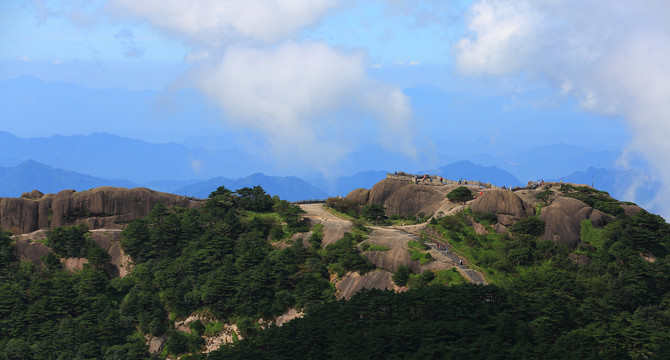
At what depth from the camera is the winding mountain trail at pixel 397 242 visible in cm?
7944

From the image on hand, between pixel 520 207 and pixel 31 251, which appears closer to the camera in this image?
pixel 520 207

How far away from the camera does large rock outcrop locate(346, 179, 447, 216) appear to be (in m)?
106

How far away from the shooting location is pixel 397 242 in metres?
85.3

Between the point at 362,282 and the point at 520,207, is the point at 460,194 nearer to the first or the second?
the point at 520,207

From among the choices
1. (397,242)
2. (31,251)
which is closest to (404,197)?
(397,242)

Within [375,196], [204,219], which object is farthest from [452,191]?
[204,219]

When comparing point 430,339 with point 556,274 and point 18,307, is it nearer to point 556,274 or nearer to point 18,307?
point 556,274

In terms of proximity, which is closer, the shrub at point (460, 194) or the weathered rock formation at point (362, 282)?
the weathered rock formation at point (362, 282)

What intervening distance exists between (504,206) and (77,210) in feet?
212

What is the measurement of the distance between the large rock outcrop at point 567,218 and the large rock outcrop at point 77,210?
58971 millimetres

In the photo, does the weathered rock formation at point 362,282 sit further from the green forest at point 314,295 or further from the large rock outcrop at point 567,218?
the large rock outcrop at point 567,218

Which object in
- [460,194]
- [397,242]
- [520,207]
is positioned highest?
Answer: [460,194]

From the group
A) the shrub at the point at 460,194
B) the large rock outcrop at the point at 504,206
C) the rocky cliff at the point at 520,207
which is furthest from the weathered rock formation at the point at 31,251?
the large rock outcrop at the point at 504,206

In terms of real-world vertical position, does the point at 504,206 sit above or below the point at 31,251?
below
